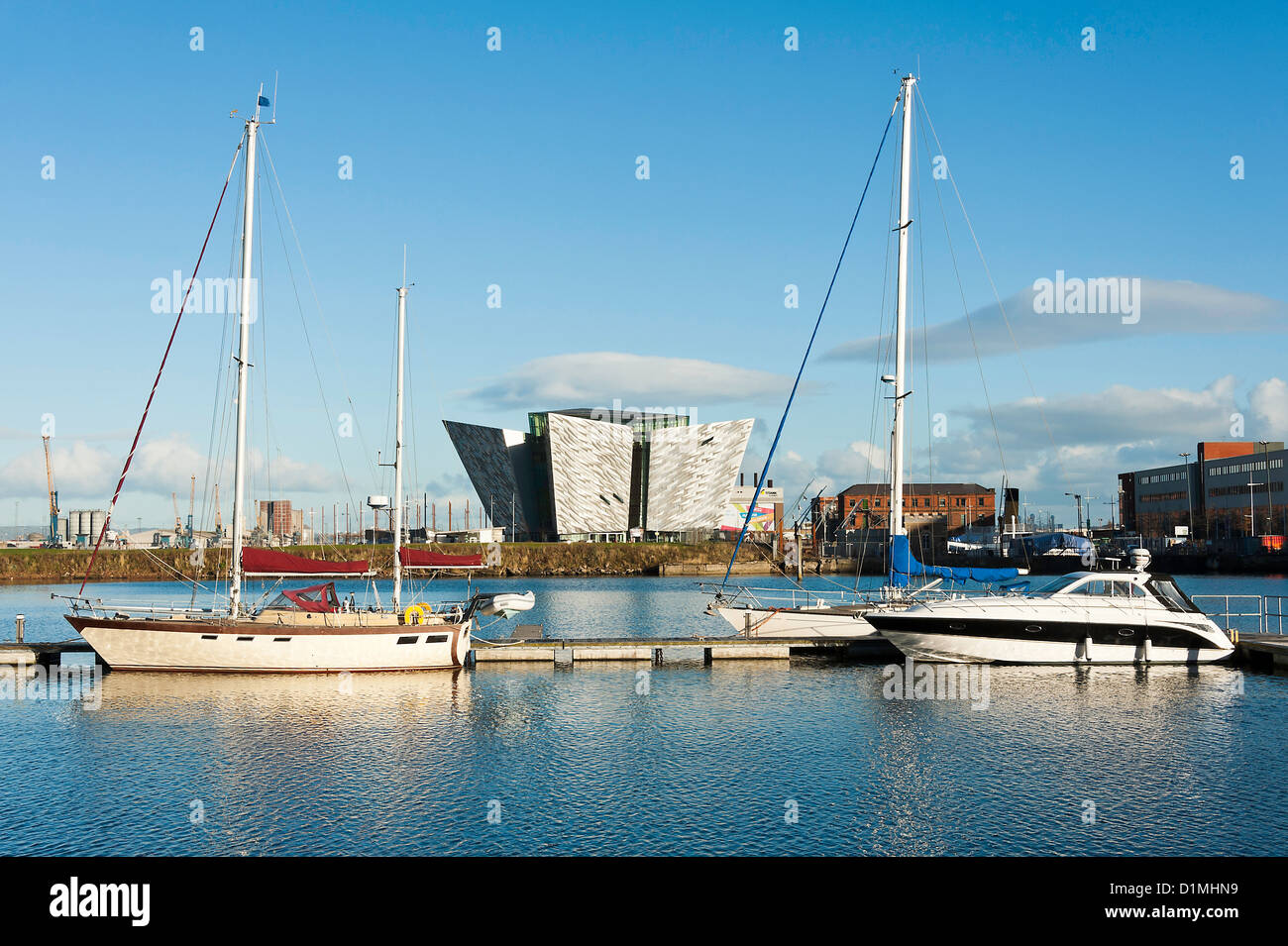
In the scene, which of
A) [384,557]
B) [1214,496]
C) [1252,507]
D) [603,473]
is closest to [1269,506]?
[1252,507]

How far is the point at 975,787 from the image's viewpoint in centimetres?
1861

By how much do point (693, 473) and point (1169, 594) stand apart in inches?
4090

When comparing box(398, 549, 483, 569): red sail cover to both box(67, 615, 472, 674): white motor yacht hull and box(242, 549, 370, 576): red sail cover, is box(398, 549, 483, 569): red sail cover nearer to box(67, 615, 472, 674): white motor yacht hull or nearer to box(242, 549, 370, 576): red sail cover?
box(242, 549, 370, 576): red sail cover

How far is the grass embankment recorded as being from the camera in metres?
101

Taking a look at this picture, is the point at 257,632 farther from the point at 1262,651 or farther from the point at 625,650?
the point at 1262,651

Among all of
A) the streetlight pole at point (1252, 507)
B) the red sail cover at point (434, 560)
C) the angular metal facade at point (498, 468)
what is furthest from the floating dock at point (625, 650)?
the streetlight pole at point (1252, 507)

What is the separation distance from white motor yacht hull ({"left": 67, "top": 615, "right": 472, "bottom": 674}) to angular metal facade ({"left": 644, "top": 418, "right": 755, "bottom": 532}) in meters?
102

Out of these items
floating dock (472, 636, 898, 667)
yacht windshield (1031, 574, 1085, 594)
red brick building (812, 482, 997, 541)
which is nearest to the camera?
yacht windshield (1031, 574, 1085, 594)

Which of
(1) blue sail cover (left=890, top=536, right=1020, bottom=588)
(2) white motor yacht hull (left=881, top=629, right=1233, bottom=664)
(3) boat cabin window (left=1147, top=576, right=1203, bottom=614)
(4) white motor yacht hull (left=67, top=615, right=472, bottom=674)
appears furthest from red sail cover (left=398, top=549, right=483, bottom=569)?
(3) boat cabin window (left=1147, top=576, right=1203, bottom=614)

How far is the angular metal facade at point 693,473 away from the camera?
437 ft
